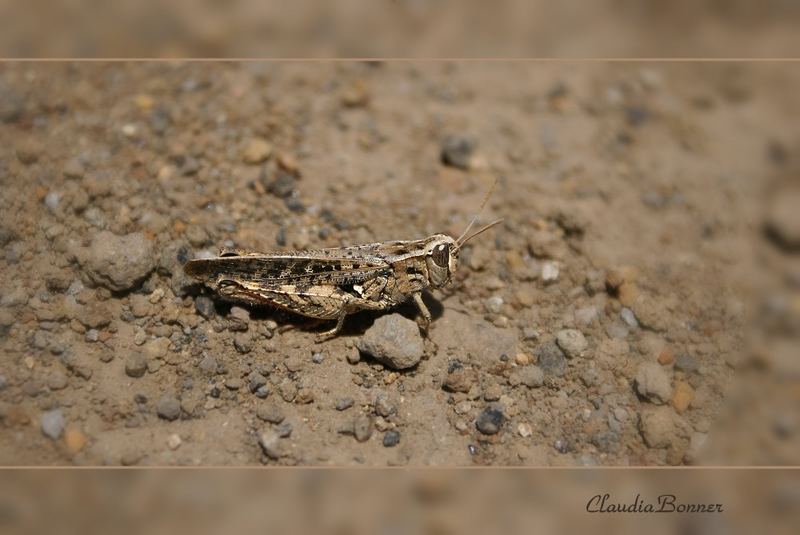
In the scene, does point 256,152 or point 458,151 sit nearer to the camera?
point 256,152

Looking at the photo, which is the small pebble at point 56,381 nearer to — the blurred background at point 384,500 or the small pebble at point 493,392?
the blurred background at point 384,500

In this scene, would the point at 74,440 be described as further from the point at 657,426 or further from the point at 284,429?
the point at 657,426

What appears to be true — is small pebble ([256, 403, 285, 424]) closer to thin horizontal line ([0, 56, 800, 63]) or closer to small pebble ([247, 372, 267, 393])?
small pebble ([247, 372, 267, 393])

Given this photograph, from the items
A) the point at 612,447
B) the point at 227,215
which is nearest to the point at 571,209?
the point at 612,447

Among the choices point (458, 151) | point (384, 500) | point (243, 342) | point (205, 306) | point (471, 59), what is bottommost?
point (384, 500)

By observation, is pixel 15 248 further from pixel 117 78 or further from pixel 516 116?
pixel 516 116

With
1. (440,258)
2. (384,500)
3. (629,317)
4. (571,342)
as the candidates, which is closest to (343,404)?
(384,500)

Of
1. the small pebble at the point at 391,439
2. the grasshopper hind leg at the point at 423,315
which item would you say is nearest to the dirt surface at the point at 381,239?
the small pebble at the point at 391,439

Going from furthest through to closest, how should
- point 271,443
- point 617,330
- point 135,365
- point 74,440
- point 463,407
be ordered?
point 617,330 < point 463,407 < point 135,365 < point 271,443 < point 74,440
